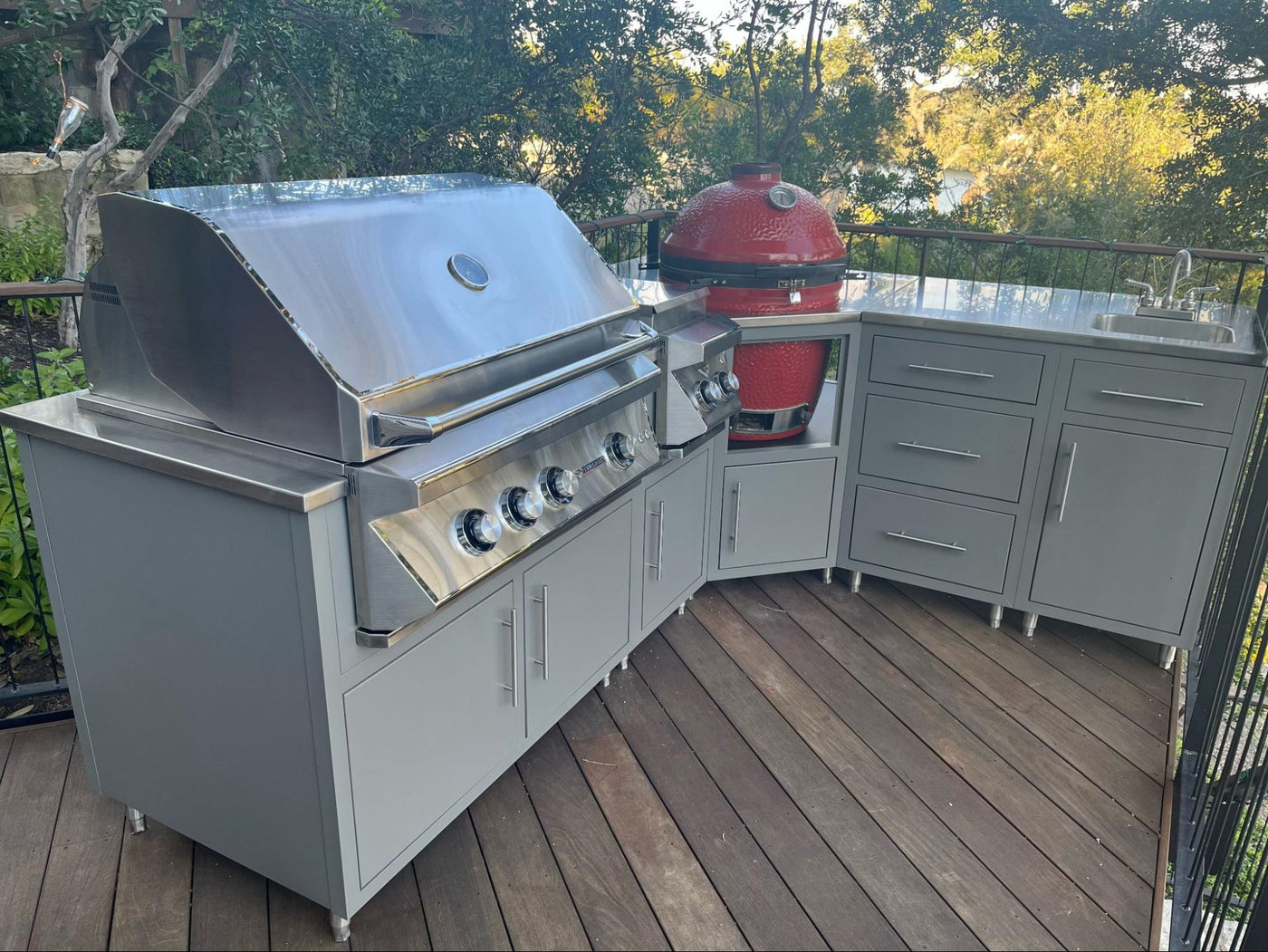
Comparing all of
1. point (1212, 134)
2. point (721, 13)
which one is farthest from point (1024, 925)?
point (1212, 134)

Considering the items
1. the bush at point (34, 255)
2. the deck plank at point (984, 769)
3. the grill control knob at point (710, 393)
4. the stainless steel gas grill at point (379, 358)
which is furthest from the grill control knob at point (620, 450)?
the bush at point (34, 255)

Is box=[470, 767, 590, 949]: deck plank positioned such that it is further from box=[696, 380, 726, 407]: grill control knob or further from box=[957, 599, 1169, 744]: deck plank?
box=[957, 599, 1169, 744]: deck plank

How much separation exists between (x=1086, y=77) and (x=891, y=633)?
6.73 metres

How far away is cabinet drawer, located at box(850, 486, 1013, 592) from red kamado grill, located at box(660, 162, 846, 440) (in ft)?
1.58

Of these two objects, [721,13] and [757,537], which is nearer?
[757,537]

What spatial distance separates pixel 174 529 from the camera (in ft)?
5.59

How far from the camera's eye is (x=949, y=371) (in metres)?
2.95

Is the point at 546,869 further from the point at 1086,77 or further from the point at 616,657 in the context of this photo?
the point at 1086,77

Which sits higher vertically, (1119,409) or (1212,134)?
(1212,134)

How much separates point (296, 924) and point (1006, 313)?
258cm

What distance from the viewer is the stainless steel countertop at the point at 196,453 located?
153 centimetres

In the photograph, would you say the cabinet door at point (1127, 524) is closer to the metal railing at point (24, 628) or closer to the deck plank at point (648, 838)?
the deck plank at point (648, 838)

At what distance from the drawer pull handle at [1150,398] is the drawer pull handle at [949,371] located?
327 millimetres

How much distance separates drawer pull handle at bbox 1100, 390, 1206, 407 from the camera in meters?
2.67
